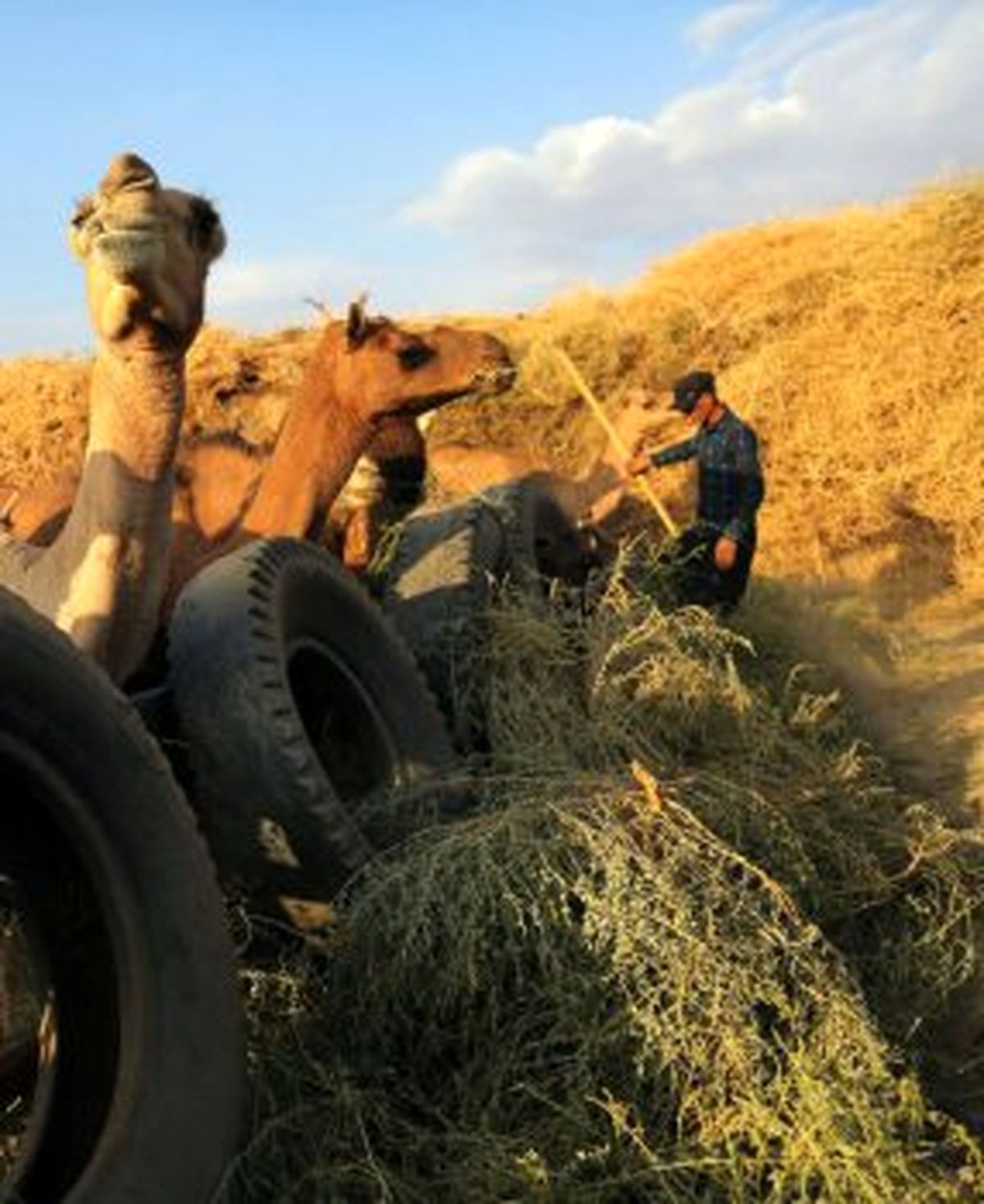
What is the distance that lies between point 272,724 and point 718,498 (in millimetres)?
5880

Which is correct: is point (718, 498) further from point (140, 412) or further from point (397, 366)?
point (140, 412)

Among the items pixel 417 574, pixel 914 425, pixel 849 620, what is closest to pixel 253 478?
pixel 417 574

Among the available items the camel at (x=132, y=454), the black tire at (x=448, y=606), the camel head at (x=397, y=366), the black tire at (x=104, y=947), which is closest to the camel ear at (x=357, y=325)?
the camel head at (x=397, y=366)

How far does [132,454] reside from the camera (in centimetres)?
487

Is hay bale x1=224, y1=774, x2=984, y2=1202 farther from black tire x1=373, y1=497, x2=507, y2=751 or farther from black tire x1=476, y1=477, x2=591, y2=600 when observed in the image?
black tire x1=476, y1=477, x2=591, y2=600

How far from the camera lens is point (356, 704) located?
19.5ft

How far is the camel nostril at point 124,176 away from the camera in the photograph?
14.5ft

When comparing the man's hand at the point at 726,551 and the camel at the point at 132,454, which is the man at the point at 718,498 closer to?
the man's hand at the point at 726,551

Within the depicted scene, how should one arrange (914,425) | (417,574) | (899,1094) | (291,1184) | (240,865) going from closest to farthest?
(291,1184)
(899,1094)
(240,865)
(417,574)
(914,425)

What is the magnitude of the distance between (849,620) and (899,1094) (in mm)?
7951

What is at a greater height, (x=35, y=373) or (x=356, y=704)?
(x=35, y=373)

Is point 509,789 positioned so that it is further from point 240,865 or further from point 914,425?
point 914,425

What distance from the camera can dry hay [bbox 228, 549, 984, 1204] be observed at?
11.0 feet

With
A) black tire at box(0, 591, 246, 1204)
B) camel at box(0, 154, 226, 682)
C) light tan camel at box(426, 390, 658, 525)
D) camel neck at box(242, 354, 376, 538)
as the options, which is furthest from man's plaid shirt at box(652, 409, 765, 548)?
black tire at box(0, 591, 246, 1204)
